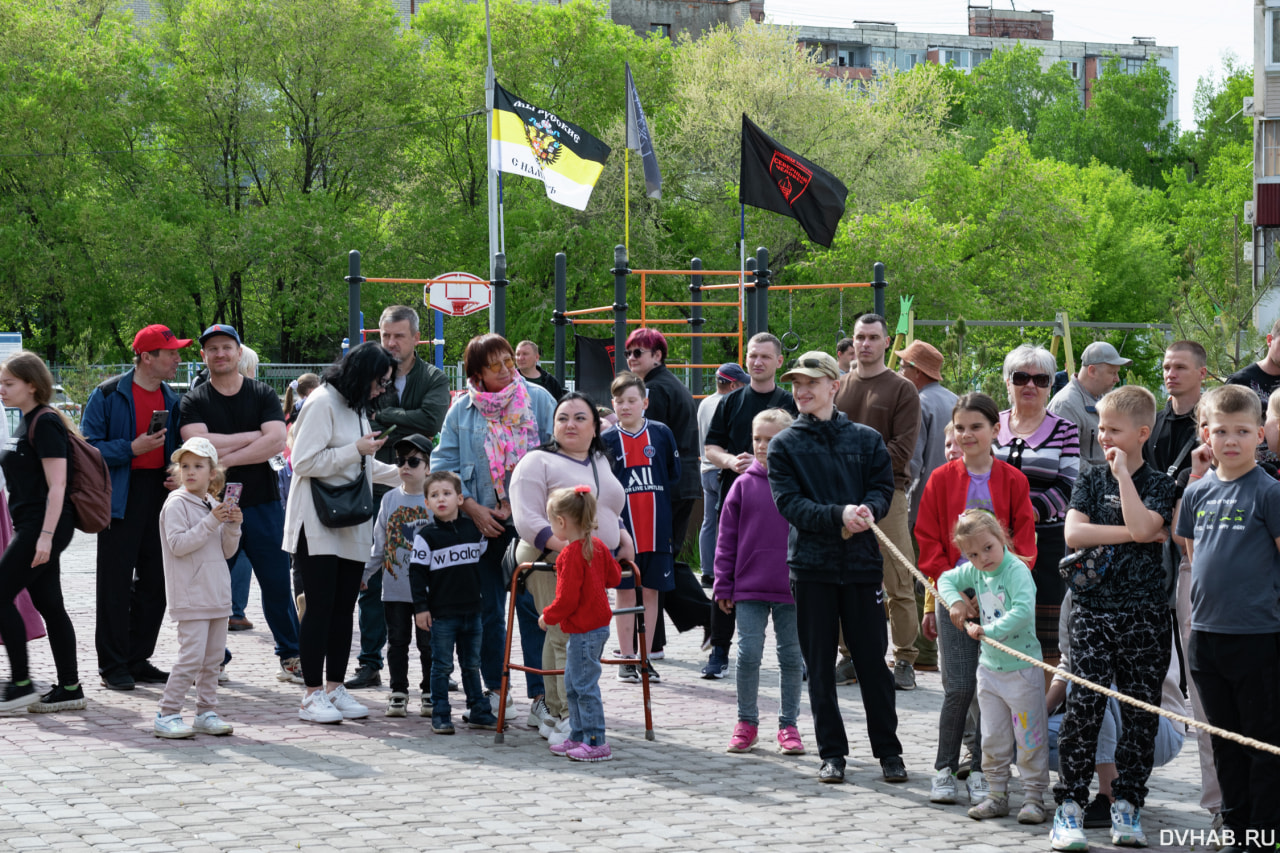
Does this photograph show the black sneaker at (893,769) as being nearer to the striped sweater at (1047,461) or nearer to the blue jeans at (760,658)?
the blue jeans at (760,658)

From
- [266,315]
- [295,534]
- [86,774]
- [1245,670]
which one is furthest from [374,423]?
[266,315]

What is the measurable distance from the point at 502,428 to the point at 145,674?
2980mm

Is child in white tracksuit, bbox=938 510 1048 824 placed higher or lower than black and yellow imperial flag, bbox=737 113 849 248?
lower

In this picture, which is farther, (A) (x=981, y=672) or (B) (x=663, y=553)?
(B) (x=663, y=553)

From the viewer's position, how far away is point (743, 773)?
6.55 meters

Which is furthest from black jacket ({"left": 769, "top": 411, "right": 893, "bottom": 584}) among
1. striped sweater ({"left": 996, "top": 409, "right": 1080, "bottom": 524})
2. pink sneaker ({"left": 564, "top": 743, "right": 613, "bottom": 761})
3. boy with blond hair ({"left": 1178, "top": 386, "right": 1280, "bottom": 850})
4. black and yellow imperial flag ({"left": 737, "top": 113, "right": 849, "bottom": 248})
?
black and yellow imperial flag ({"left": 737, "top": 113, "right": 849, "bottom": 248})

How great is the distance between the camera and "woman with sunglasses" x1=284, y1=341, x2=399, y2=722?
292 inches

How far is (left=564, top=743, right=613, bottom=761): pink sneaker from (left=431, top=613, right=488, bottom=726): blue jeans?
895mm

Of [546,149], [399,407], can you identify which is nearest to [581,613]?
[399,407]

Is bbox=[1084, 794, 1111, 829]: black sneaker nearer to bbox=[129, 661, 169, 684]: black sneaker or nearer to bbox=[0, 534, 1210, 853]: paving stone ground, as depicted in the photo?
bbox=[0, 534, 1210, 853]: paving stone ground

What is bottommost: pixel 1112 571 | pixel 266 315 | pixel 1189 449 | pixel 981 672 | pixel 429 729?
pixel 429 729

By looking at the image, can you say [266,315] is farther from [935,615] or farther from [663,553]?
[935,615]

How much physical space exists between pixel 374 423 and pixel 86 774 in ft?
8.91

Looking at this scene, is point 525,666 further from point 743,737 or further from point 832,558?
point 832,558
